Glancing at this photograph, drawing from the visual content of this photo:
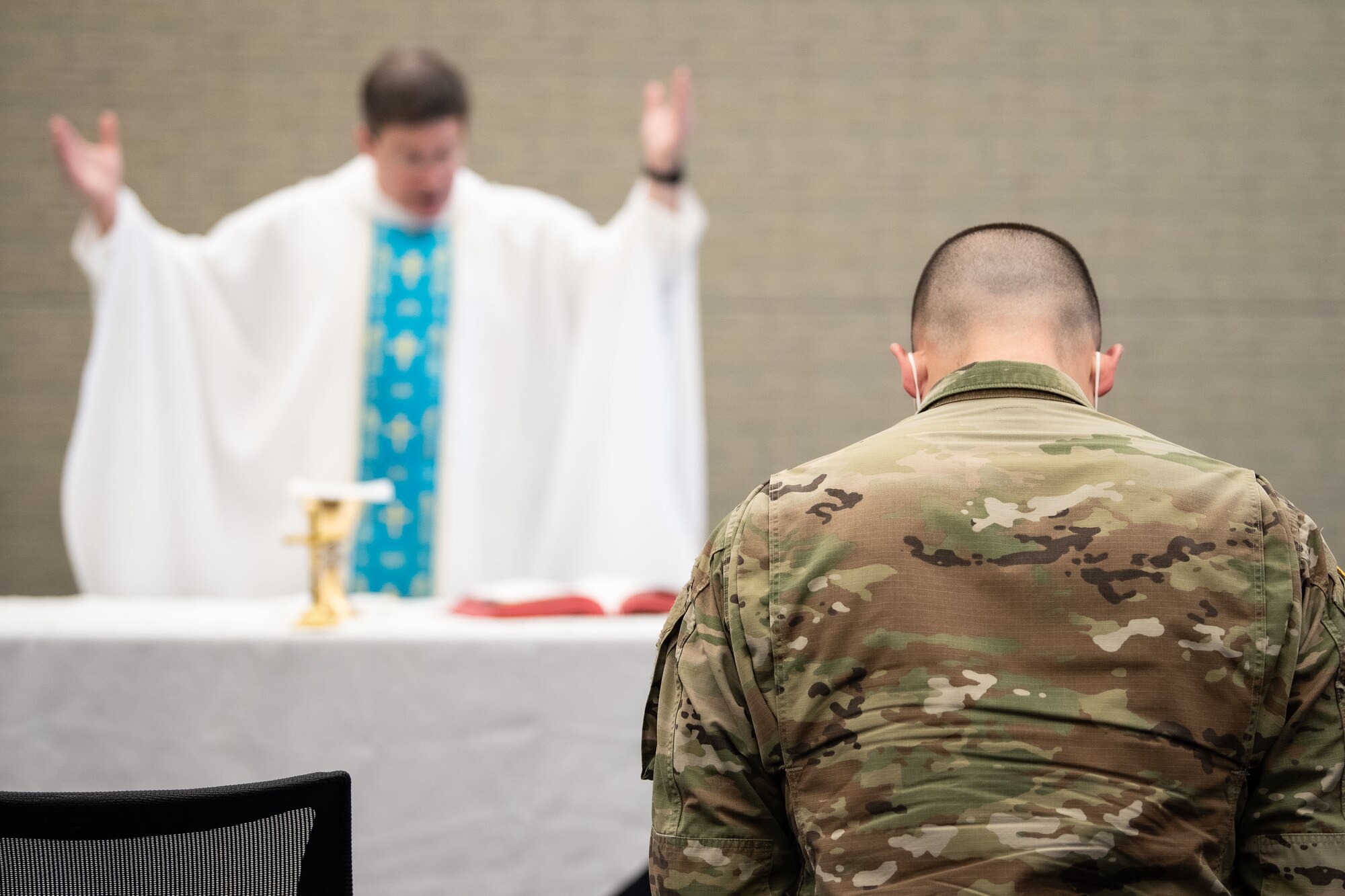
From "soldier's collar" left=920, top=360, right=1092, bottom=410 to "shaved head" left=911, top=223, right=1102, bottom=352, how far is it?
7cm

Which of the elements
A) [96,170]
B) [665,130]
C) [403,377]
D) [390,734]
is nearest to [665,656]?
[390,734]

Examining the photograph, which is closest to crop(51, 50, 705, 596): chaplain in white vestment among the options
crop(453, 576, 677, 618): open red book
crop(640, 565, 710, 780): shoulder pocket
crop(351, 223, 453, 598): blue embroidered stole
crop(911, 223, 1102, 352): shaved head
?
crop(351, 223, 453, 598): blue embroidered stole

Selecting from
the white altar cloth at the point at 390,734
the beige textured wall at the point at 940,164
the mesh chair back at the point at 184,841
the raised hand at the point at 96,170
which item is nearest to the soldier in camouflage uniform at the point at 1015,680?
the mesh chair back at the point at 184,841

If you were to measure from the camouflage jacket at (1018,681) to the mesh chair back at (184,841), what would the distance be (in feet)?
1.05

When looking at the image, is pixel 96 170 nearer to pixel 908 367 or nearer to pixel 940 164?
pixel 908 367

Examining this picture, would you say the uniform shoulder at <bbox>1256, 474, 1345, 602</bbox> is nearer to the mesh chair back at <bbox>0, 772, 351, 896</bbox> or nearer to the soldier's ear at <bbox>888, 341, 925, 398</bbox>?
the soldier's ear at <bbox>888, 341, 925, 398</bbox>

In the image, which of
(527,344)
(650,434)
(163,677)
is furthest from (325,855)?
(527,344)

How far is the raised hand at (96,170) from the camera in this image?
3.25 metres

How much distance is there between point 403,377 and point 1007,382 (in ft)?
9.31

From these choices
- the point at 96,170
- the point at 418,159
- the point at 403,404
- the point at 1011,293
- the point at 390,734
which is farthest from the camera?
the point at 403,404

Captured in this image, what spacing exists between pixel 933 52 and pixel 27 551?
3.99 m

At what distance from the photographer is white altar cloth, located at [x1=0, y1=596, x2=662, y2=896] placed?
2.29 m

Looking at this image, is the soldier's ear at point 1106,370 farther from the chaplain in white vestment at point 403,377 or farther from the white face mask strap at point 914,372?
the chaplain in white vestment at point 403,377

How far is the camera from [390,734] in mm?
2291
